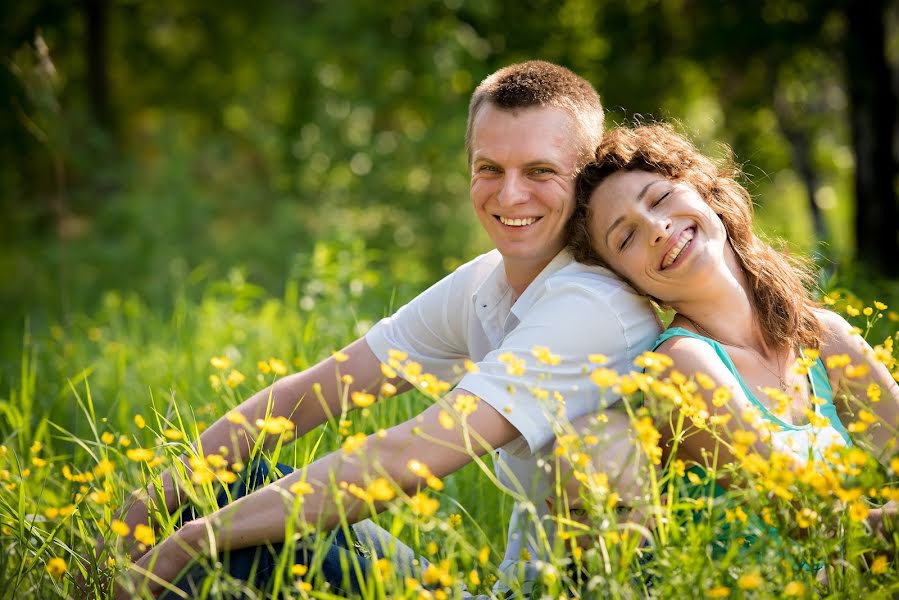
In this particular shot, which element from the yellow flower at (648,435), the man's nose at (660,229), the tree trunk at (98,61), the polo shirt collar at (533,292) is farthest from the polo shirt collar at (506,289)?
the tree trunk at (98,61)

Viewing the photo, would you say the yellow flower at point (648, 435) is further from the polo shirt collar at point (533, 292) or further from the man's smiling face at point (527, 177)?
the man's smiling face at point (527, 177)

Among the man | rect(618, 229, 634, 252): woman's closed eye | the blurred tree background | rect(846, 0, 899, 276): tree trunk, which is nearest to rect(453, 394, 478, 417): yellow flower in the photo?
the man

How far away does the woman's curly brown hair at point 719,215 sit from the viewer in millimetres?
2629

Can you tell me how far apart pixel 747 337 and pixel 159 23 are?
32.8 ft

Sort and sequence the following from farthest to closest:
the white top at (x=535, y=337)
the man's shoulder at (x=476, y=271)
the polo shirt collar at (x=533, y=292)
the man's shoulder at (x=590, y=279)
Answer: the man's shoulder at (x=476, y=271), the polo shirt collar at (x=533, y=292), the man's shoulder at (x=590, y=279), the white top at (x=535, y=337)

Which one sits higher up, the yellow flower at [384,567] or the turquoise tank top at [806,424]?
the turquoise tank top at [806,424]

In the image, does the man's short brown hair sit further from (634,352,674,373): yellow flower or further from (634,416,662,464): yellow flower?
(634,416,662,464): yellow flower

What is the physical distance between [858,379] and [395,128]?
642 centimetres

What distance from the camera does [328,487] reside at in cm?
215

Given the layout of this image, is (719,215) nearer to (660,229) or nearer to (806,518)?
(660,229)

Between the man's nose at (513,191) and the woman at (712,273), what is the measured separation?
0.52 feet

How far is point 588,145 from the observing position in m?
2.69

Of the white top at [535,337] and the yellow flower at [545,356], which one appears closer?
the yellow flower at [545,356]

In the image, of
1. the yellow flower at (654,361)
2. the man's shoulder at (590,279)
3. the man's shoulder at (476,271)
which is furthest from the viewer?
the man's shoulder at (476,271)
